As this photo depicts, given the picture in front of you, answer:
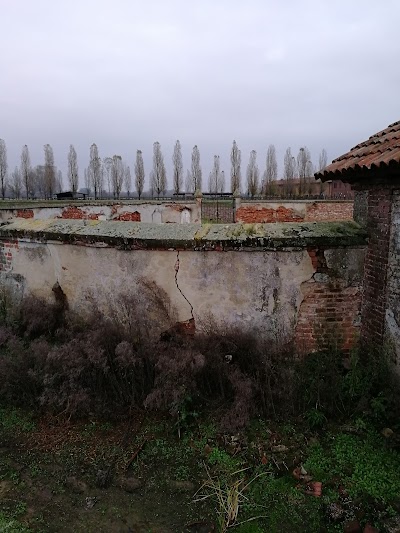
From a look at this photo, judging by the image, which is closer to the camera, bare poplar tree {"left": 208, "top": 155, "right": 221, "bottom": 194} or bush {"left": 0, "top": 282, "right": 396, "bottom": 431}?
bush {"left": 0, "top": 282, "right": 396, "bottom": 431}

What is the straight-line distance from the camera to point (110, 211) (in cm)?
1639

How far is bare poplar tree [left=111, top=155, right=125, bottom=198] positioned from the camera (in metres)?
41.8

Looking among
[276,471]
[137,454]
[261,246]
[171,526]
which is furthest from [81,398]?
[261,246]

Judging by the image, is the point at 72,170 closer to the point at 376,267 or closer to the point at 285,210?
the point at 285,210

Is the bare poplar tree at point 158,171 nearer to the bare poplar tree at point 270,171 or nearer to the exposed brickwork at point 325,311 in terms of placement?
the bare poplar tree at point 270,171

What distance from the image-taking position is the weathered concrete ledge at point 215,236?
4.88 metres

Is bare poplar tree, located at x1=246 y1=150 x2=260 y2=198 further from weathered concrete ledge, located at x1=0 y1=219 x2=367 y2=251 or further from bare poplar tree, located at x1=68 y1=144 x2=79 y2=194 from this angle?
weathered concrete ledge, located at x1=0 y1=219 x2=367 y2=251

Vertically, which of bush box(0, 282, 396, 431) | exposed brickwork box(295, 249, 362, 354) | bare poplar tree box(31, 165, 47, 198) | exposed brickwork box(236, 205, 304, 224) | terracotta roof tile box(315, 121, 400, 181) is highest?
bare poplar tree box(31, 165, 47, 198)

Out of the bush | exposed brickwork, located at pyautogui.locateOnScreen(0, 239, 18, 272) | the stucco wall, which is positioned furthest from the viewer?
exposed brickwork, located at pyautogui.locateOnScreen(0, 239, 18, 272)

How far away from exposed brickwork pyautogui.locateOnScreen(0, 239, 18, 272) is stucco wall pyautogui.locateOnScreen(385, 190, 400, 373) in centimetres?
541

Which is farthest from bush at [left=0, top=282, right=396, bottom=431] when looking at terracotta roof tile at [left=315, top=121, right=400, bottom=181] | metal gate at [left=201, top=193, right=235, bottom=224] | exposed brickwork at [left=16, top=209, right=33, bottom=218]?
metal gate at [left=201, top=193, right=235, bottom=224]

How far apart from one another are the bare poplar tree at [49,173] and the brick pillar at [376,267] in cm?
3754

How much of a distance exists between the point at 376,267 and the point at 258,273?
4.58 ft

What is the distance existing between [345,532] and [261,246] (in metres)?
2.97
